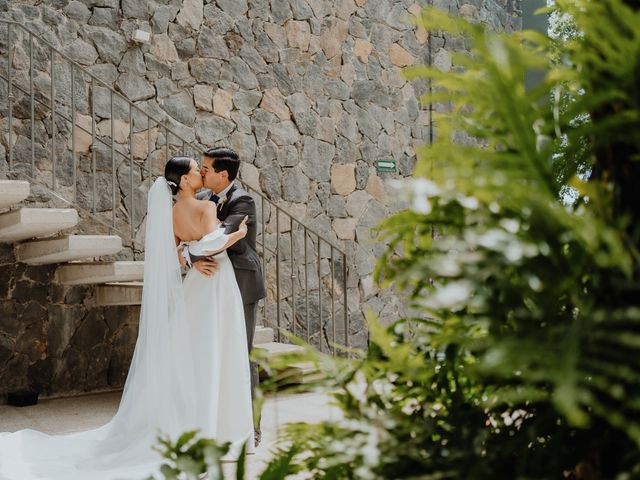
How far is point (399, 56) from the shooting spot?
8.60 meters

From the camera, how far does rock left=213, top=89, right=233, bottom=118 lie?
22.8 ft

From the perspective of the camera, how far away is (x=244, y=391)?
414 cm

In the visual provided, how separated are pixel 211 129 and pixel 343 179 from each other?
1651 millimetres

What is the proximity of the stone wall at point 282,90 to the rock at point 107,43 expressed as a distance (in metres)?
0.01

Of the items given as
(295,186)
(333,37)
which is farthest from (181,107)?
(333,37)

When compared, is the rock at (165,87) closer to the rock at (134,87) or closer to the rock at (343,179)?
the rock at (134,87)

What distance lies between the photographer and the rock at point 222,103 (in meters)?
6.94

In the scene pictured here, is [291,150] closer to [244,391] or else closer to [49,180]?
[49,180]

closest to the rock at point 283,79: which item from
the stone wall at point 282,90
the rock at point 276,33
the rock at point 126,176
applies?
the stone wall at point 282,90

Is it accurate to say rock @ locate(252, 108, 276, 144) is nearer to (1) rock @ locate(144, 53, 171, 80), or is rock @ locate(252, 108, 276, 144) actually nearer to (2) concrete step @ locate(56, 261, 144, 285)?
(1) rock @ locate(144, 53, 171, 80)

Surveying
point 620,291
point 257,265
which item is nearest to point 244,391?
point 257,265

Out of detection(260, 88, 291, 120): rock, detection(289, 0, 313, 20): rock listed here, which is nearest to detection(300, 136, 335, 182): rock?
detection(260, 88, 291, 120): rock

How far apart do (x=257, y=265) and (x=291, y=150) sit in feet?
10.7

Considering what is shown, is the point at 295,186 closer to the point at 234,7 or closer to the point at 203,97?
the point at 203,97
